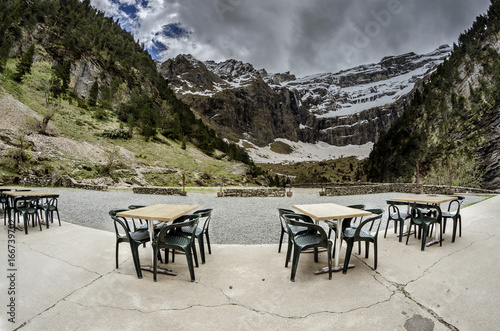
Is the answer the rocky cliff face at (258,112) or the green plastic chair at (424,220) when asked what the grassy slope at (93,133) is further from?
the rocky cliff face at (258,112)

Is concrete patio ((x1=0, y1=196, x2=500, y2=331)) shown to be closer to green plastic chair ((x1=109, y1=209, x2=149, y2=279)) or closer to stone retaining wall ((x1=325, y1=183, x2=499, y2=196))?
green plastic chair ((x1=109, y1=209, x2=149, y2=279))

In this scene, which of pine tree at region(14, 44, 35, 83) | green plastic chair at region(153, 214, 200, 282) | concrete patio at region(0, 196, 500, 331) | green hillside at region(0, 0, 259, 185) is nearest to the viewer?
concrete patio at region(0, 196, 500, 331)

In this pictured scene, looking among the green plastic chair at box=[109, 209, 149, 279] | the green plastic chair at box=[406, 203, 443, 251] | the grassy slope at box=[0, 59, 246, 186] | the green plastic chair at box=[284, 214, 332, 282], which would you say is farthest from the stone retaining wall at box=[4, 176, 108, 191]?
the green plastic chair at box=[406, 203, 443, 251]

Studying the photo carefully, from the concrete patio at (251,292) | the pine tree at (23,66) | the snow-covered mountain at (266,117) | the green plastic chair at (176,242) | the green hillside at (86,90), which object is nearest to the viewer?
the concrete patio at (251,292)

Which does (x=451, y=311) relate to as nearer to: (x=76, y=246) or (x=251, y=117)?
(x=76, y=246)

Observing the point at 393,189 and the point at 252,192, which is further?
the point at 393,189

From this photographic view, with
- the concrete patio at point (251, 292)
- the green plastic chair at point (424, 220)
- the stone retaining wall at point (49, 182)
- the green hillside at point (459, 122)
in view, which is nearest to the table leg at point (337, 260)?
the concrete patio at point (251, 292)

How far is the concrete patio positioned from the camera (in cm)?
215

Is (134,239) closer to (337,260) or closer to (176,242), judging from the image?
(176,242)

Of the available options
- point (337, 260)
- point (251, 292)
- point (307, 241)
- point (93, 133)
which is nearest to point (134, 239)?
point (251, 292)

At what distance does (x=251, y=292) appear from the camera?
2703mm

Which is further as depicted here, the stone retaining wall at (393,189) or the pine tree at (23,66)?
the pine tree at (23,66)

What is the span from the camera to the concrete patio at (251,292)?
215cm

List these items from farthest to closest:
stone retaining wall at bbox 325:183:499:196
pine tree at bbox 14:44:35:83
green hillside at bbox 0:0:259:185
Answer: pine tree at bbox 14:44:35:83 → green hillside at bbox 0:0:259:185 → stone retaining wall at bbox 325:183:499:196
